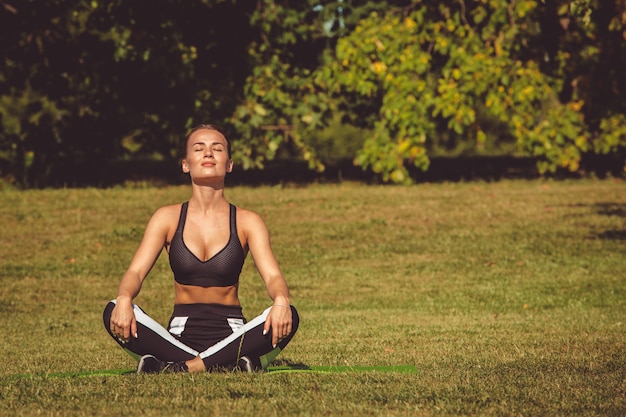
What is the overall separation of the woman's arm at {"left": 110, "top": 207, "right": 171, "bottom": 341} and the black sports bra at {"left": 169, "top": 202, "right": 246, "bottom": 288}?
10 cm

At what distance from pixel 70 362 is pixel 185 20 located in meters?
14.4

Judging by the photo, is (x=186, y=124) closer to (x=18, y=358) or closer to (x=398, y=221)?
(x=398, y=221)

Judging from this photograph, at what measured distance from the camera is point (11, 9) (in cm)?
2052

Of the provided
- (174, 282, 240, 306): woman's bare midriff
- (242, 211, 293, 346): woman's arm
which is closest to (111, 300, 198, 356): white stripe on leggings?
(174, 282, 240, 306): woman's bare midriff

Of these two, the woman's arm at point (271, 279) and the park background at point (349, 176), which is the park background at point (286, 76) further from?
the woman's arm at point (271, 279)

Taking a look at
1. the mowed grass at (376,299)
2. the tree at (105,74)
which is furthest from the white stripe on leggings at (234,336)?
the tree at (105,74)

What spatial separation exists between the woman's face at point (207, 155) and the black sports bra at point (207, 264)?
0.33 metres

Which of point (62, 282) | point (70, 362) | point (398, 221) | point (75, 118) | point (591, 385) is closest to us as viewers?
point (591, 385)

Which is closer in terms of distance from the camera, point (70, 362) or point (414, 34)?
point (70, 362)

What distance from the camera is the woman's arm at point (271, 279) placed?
5.73 m

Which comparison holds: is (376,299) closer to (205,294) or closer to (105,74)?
(205,294)

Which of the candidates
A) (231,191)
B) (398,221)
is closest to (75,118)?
(231,191)

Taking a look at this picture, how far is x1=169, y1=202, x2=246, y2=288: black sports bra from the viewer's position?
6.17 meters

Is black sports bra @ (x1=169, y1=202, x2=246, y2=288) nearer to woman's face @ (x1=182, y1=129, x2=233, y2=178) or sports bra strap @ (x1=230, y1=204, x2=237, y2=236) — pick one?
sports bra strap @ (x1=230, y1=204, x2=237, y2=236)
